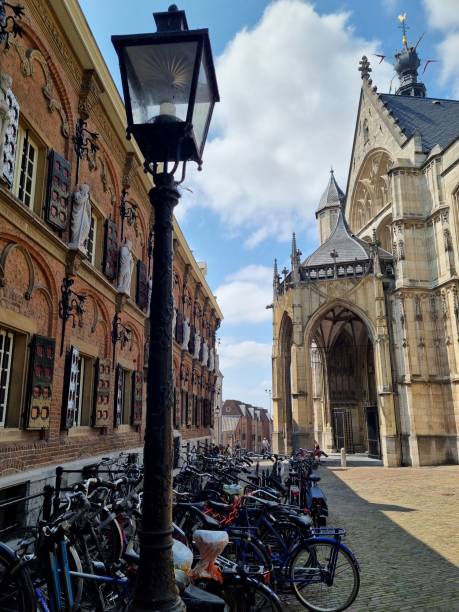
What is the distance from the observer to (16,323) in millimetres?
6473

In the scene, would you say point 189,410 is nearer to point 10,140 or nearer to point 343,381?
point 10,140

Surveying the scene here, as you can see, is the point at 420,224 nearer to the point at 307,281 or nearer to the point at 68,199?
the point at 307,281

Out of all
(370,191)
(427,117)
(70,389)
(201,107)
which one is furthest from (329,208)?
(201,107)

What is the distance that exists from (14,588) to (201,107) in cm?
367

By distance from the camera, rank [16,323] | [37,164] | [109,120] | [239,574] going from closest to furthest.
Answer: [239,574] < [16,323] < [37,164] < [109,120]

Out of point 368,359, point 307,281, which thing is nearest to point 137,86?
point 307,281

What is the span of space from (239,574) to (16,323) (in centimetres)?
455

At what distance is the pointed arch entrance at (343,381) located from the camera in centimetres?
3181

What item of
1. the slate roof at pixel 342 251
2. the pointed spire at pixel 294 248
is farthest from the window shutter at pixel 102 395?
the slate roof at pixel 342 251

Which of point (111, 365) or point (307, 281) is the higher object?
point (307, 281)

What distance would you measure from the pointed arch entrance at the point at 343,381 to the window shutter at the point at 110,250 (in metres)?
22.3

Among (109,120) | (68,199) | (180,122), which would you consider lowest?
(180,122)

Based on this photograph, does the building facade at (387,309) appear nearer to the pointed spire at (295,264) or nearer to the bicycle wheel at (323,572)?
the pointed spire at (295,264)

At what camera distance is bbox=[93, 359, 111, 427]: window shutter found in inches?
365
